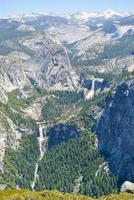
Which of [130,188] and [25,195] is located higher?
[25,195]

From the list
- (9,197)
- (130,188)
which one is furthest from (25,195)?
(130,188)

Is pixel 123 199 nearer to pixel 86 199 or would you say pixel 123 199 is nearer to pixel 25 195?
pixel 86 199

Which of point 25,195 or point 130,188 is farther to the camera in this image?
point 130,188

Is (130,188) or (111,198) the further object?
(130,188)

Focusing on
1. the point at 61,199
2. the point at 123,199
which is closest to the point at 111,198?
the point at 123,199

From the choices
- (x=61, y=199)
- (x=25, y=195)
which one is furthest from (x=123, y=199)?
(x=25, y=195)

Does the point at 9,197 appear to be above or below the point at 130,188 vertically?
above

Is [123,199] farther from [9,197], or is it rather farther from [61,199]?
[9,197]
